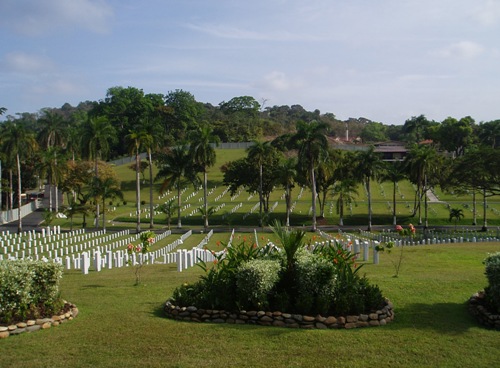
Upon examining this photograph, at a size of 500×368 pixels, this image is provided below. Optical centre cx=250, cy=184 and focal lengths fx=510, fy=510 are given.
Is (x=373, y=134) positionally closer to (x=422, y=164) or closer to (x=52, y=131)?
(x=52, y=131)

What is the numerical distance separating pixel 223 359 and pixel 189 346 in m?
1.04

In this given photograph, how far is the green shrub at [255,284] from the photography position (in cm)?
1353

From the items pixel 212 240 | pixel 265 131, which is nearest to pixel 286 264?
pixel 212 240

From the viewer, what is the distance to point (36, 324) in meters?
12.7

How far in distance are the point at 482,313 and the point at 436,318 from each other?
1.18 m

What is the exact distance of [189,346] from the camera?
442 inches

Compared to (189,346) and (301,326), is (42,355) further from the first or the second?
(301,326)

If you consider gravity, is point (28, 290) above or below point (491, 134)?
below

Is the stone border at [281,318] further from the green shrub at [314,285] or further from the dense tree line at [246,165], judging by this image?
the dense tree line at [246,165]

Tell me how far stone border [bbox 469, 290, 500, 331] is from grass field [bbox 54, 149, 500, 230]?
154ft

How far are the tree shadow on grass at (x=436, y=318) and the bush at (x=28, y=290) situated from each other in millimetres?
8941

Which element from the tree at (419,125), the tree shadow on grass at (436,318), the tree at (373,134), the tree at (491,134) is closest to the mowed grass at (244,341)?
the tree shadow on grass at (436,318)

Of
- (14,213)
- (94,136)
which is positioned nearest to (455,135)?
(94,136)

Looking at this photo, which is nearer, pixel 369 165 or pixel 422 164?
pixel 369 165
